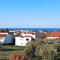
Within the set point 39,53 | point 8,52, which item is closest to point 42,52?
point 39,53

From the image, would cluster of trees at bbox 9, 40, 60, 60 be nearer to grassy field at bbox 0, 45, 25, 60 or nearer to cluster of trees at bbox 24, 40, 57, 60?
cluster of trees at bbox 24, 40, 57, 60

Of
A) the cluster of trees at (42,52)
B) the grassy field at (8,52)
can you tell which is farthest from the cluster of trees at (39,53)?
the grassy field at (8,52)

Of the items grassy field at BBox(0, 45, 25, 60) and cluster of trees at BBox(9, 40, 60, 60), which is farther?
grassy field at BBox(0, 45, 25, 60)

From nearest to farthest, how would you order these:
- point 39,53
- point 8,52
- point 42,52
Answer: point 42,52
point 39,53
point 8,52

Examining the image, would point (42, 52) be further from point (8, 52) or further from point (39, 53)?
point (8, 52)

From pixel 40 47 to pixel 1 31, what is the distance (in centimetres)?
2894

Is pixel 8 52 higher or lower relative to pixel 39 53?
lower

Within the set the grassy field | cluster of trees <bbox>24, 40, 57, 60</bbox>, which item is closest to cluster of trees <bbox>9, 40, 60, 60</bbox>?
cluster of trees <bbox>24, 40, 57, 60</bbox>

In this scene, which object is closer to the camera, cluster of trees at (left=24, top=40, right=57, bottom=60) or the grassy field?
cluster of trees at (left=24, top=40, right=57, bottom=60)

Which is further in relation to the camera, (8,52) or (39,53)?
(8,52)

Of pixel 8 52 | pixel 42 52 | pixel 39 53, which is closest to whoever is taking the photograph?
pixel 42 52

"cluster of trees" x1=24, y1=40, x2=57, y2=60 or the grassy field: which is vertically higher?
"cluster of trees" x1=24, y1=40, x2=57, y2=60

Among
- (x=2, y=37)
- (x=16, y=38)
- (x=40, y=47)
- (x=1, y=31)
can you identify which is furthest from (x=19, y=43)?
(x=40, y=47)

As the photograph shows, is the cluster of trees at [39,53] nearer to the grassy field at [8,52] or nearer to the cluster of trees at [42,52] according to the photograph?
the cluster of trees at [42,52]
